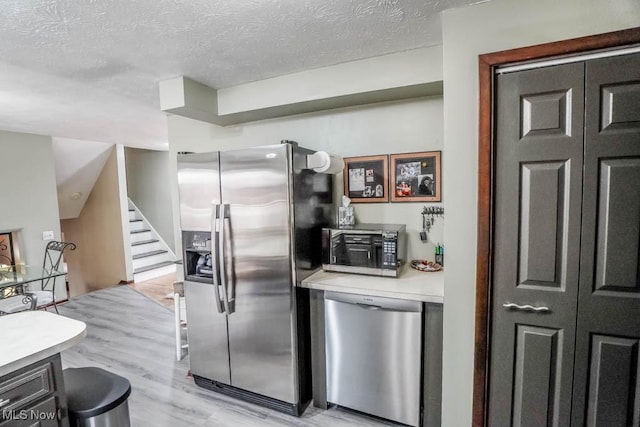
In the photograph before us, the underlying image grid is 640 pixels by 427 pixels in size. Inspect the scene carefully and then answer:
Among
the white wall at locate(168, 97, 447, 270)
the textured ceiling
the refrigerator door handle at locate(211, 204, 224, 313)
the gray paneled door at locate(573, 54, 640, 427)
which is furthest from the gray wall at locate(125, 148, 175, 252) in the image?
the gray paneled door at locate(573, 54, 640, 427)

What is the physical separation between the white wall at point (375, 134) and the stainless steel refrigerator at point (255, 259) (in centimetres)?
50

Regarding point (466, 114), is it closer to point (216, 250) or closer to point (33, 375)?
point (216, 250)

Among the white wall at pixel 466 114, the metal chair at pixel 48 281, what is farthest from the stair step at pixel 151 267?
the white wall at pixel 466 114

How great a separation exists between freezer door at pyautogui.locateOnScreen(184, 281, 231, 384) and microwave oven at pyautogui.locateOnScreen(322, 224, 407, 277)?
0.90m

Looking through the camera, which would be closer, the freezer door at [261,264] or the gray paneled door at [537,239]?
the gray paneled door at [537,239]

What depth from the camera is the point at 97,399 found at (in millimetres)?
1448

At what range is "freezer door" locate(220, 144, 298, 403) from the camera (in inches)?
83.2

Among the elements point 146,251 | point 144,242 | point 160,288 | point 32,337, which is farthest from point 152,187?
point 32,337

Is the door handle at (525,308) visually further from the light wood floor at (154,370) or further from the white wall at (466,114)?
the light wood floor at (154,370)

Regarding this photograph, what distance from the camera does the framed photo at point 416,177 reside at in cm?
243

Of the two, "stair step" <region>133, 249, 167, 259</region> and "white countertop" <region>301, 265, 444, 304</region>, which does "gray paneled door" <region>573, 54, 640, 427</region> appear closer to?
"white countertop" <region>301, 265, 444, 304</region>

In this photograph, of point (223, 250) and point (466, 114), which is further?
point (223, 250)

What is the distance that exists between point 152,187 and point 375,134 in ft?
19.7

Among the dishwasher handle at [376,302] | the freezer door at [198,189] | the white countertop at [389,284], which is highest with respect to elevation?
the freezer door at [198,189]
